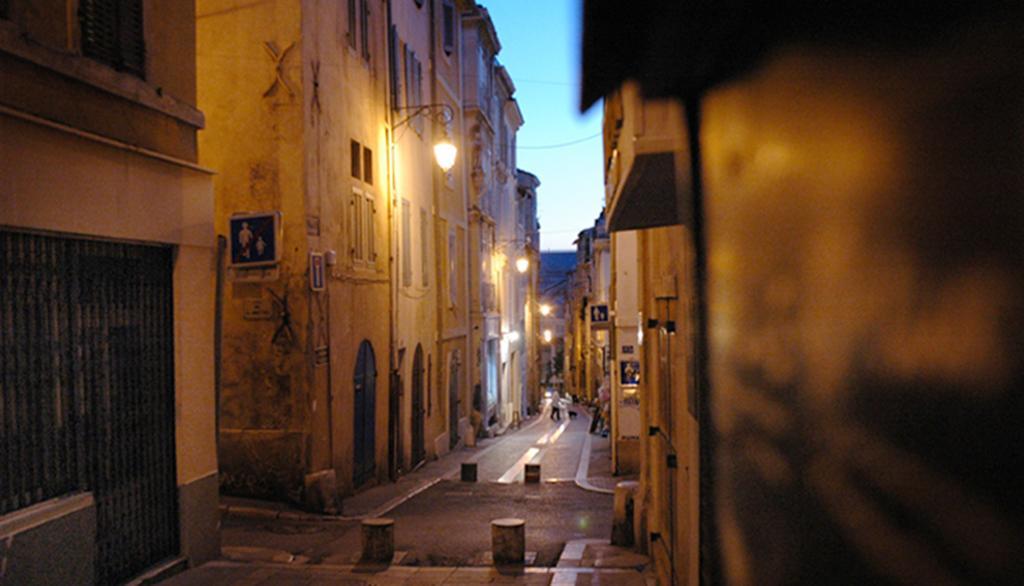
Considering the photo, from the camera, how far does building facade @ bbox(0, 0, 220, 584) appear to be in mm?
6164

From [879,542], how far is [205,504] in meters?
8.32

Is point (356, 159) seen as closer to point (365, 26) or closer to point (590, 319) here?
point (365, 26)

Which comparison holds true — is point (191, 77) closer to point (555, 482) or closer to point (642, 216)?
point (642, 216)

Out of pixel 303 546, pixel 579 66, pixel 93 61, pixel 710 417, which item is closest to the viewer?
pixel 579 66

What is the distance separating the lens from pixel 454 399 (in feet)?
81.4

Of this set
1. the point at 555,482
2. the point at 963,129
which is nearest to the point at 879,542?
the point at 963,129

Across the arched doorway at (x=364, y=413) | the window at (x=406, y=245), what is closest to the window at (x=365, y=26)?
the window at (x=406, y=245)

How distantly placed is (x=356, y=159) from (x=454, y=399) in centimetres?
1098

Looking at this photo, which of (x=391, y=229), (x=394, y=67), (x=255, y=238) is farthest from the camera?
(x=394, y=67)

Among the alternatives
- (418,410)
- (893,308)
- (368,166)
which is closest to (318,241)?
(368,166)

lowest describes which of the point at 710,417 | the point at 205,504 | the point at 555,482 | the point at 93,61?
the point at 555,482

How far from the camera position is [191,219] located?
8.44m

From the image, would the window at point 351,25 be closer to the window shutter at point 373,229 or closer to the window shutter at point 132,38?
the window shutter at point 373,229

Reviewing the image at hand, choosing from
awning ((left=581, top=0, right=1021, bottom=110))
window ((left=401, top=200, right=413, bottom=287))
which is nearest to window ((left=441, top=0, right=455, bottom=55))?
window ((left=401, top=200, right=413, bottom=287))
